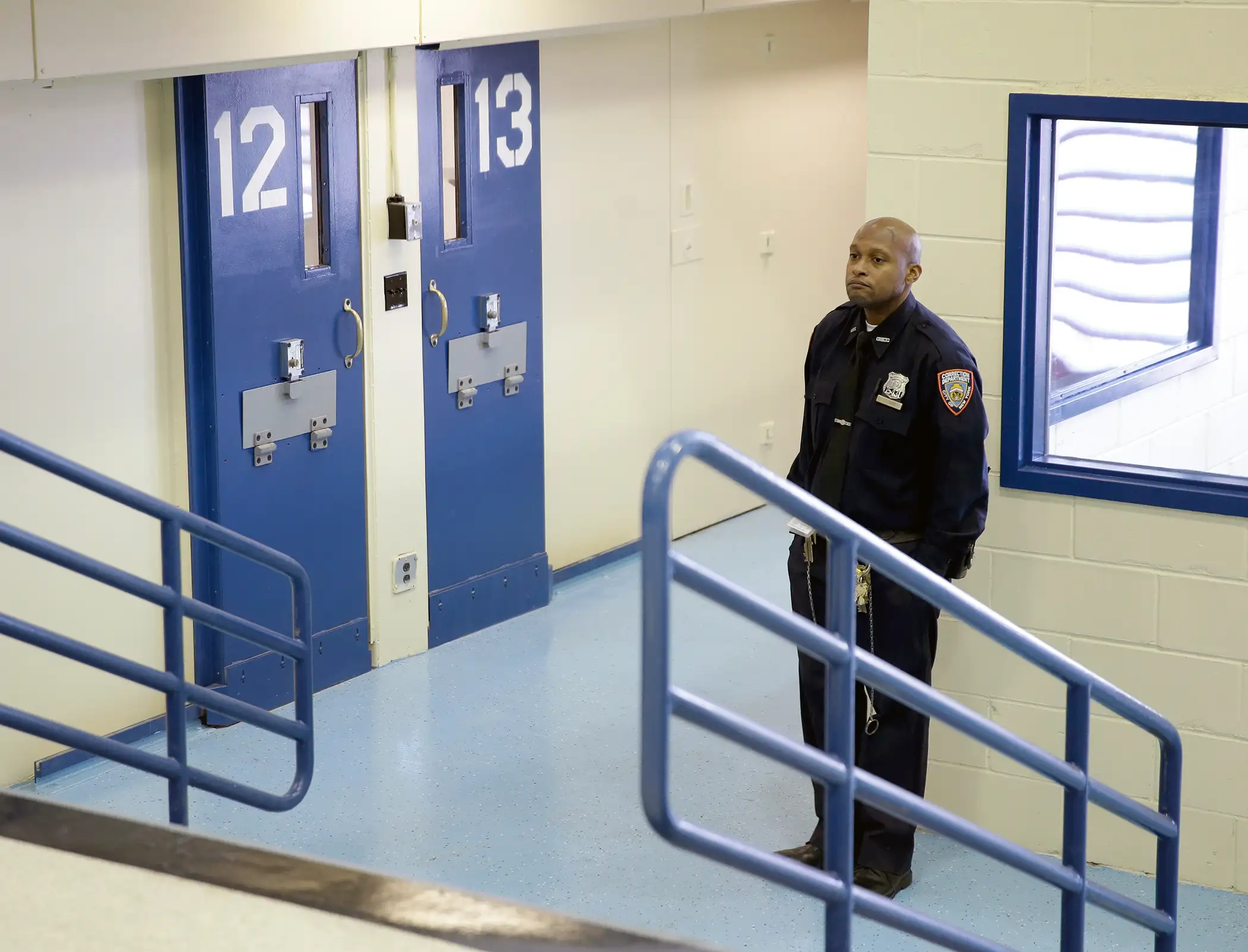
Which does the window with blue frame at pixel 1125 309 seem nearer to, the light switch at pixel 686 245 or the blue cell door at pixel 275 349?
the blue cell door at pixel 275 349

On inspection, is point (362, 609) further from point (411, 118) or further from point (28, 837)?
point (28, 837)

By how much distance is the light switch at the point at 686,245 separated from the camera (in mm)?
7238

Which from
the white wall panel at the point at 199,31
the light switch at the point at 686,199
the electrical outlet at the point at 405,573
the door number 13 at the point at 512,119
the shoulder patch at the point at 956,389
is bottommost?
the electrical outlet at the point at 405,573

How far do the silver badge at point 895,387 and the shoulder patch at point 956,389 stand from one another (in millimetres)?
81

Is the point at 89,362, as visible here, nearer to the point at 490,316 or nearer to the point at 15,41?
the point at 15,41

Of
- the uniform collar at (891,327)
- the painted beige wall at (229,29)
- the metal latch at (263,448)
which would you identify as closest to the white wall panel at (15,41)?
the painted beige wall at (229,29)

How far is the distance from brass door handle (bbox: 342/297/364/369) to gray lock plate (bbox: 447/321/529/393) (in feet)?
1.45

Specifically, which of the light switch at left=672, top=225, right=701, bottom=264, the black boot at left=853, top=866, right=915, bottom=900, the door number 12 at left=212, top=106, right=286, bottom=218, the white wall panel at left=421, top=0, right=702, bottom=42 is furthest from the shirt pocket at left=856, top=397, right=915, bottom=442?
the light switch at left=672, top=225, right=701, bottom=264

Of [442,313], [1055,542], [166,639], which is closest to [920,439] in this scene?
[1055,542]

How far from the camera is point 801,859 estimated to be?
14.6 feet

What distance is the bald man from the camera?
160 inches

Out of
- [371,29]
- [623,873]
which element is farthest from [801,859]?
[371,29]

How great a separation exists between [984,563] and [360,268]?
2.42m

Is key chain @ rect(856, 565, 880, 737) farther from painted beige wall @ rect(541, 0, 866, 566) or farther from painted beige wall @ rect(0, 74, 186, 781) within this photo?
painted beige wall @ rect(541, 0, 866, 566)
